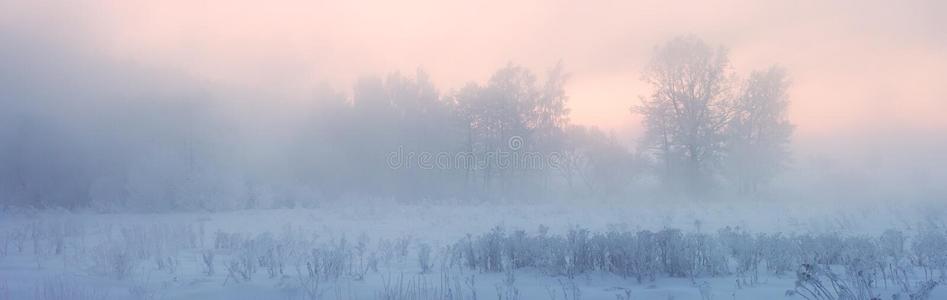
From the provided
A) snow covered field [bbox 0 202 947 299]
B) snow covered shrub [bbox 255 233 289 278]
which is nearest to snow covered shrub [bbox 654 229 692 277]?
snow covered field [bbox 0 202 947 299]

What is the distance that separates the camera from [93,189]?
29781mm

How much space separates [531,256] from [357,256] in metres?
3.13

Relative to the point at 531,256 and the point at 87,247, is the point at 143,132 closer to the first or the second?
the point at 87,247

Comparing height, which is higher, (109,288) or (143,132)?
(143,132)

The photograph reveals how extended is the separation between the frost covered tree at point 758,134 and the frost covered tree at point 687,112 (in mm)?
1174

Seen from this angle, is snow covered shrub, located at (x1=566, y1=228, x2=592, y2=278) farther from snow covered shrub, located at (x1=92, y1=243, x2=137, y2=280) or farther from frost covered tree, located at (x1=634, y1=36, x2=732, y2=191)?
frost covered tree, located at (x1=634, y1=36, x2=732, y2=191)

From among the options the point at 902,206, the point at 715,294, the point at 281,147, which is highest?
the point at 281,147

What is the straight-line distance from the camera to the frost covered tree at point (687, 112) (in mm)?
28031

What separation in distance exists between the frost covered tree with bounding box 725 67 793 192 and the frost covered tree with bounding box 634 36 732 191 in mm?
1174

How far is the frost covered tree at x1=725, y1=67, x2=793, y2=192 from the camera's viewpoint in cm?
2986

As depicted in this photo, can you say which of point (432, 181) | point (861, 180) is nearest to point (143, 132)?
point (432, 181)

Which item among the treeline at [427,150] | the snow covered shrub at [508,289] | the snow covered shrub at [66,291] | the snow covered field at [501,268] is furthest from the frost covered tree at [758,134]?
the snow covered shrub at [66,291]

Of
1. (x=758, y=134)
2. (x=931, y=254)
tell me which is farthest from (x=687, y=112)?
(x=931, y=254)

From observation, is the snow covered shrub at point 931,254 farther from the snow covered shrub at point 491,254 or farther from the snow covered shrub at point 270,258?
the snow covered shrub at point 270,258
